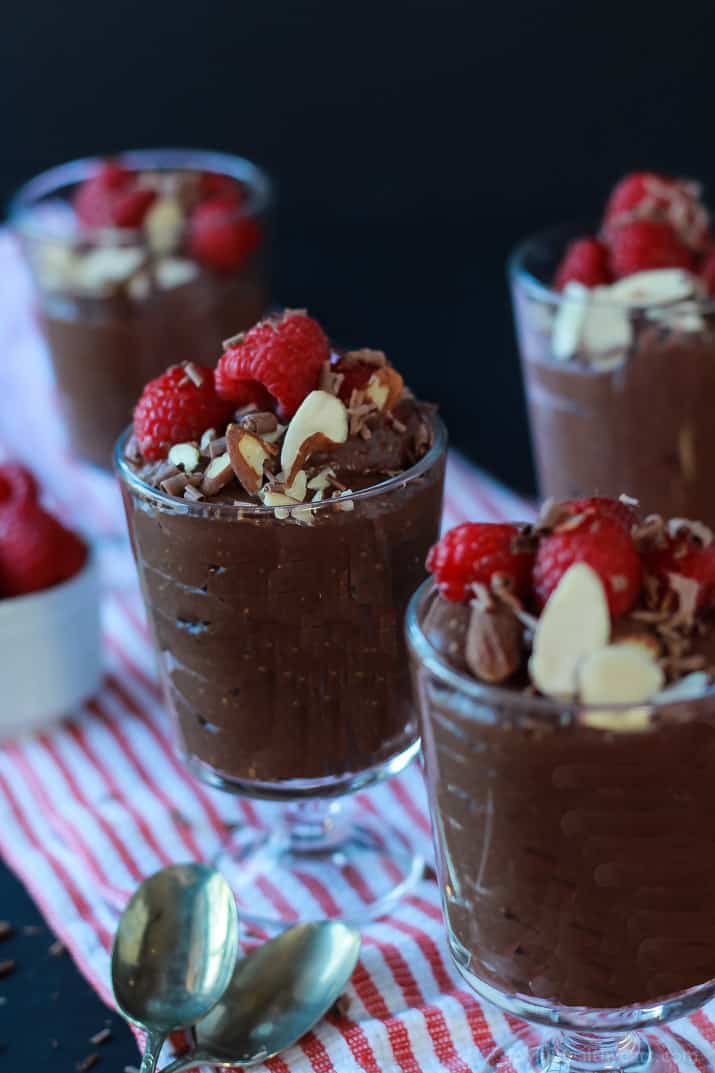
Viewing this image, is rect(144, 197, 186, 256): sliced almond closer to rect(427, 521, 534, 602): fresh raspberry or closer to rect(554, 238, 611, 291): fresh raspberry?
rect(554, 238, 611, 291): fresh raspberry

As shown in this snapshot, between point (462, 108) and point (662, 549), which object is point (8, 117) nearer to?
point (462, 108)

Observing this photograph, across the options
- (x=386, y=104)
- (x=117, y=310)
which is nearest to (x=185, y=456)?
(x=117, y=310)

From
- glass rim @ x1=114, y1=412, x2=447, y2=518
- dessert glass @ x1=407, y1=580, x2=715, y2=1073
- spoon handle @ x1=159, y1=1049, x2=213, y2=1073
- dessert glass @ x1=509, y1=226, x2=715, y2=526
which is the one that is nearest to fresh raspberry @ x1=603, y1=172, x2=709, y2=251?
dessert glass @ x1=509, y1=226, x2=715, y2=526

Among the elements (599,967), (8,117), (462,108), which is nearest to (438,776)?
(599,967)

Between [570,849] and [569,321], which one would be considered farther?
[569,321]

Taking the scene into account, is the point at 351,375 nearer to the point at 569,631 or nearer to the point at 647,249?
the point at 569,631

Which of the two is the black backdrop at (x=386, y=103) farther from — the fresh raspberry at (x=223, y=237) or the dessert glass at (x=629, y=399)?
the dessert glass at (x=629, y=399)
